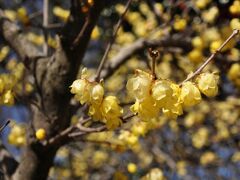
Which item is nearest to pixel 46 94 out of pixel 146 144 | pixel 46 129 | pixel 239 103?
pixel 46 129

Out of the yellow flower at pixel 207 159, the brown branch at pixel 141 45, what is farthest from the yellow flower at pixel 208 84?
the yellow flower at pixel 207 159

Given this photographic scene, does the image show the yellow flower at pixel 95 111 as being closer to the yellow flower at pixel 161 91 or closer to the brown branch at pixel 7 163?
the yellow flower at pixel 161 91

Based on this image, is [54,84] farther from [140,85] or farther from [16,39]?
[140,85]

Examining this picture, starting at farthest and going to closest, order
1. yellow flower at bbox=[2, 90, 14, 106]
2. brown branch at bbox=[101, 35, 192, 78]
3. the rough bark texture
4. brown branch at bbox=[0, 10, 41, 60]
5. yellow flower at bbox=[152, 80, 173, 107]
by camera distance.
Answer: brown branch at bbox=[101, 35, 192, 78] → brown branch at bbox=[0, 10, 41, 60] → the rough bark texture → yellow flower at bbox=[2, 90, 14, 106] → yellow flower at bbox=[152, 80, 173, 107]

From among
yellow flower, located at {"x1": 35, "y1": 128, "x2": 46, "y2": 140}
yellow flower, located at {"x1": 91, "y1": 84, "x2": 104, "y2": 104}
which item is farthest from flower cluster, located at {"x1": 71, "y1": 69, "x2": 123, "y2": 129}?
yellow flower, located at {"x1": 35, "y1": 128, "x2": 46, "y2": 140}

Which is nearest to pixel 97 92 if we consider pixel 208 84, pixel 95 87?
pixel 95 87

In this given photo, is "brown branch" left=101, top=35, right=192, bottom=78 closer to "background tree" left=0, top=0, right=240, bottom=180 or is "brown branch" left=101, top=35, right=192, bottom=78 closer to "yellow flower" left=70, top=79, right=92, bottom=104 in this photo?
"background tree" left=0, top=0, right=240, bottom=180
